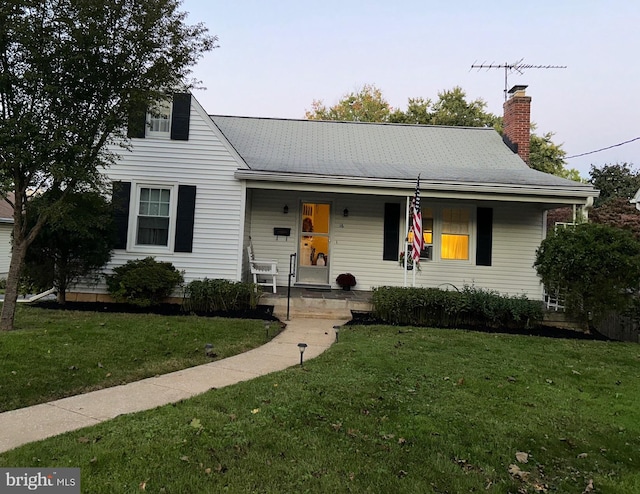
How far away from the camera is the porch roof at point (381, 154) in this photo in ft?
30.3

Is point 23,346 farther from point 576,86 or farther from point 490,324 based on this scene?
point 576,86

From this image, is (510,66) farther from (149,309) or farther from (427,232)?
(149,309)

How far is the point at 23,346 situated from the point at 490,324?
7776mm

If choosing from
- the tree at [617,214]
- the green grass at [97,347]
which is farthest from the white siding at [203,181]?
the tree at [617,214]

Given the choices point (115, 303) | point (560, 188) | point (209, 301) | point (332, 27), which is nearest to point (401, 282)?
point (560, 188)

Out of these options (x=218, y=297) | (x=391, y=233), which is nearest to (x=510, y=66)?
(x=391, y=233)

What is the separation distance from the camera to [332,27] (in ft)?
54.7

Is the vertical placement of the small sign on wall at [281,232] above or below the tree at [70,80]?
below

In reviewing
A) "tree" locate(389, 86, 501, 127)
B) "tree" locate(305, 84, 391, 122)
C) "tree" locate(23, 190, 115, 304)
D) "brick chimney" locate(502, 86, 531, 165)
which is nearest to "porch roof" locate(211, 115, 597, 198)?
"brick chimney" locate(502, 86, 531, 165)

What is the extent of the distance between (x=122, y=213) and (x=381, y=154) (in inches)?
279

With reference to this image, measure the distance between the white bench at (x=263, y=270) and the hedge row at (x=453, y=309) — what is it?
256 cm

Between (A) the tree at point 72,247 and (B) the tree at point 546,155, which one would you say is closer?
(A) the tree at point 72,247

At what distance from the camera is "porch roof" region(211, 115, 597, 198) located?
30.3 ft

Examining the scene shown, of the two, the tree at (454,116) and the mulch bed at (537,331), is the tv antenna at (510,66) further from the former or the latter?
the tree at (454,116)
